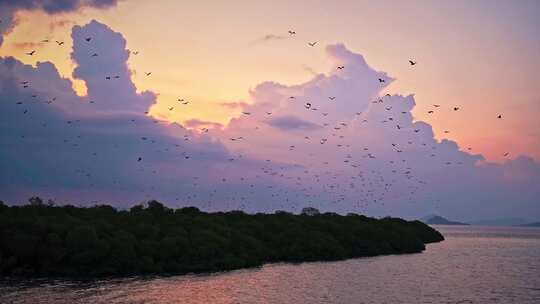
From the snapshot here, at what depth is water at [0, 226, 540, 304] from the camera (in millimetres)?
59375

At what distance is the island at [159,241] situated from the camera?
75625mm

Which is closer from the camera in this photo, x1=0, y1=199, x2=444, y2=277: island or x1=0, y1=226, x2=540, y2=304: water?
x1=0, y1=226, x2=540, y2=304: water

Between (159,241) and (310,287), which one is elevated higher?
(159,241)

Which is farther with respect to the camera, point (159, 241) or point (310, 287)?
point (159, 241)

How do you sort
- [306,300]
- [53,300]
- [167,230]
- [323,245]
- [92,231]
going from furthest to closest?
[323,245], [167,230], [92,231], [306,300], [53,300]

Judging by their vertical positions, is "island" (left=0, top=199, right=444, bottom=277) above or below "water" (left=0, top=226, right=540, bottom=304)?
above

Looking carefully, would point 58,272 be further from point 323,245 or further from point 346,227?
point 346,227

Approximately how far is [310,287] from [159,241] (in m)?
30.8

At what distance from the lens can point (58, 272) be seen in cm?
7419

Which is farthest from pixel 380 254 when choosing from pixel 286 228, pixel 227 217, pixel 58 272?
pixel 58 272

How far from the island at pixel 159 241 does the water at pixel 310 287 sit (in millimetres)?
6569

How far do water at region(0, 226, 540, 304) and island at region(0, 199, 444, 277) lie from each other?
6569mm

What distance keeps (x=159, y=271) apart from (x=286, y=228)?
40292 mm

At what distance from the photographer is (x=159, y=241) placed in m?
87.9
